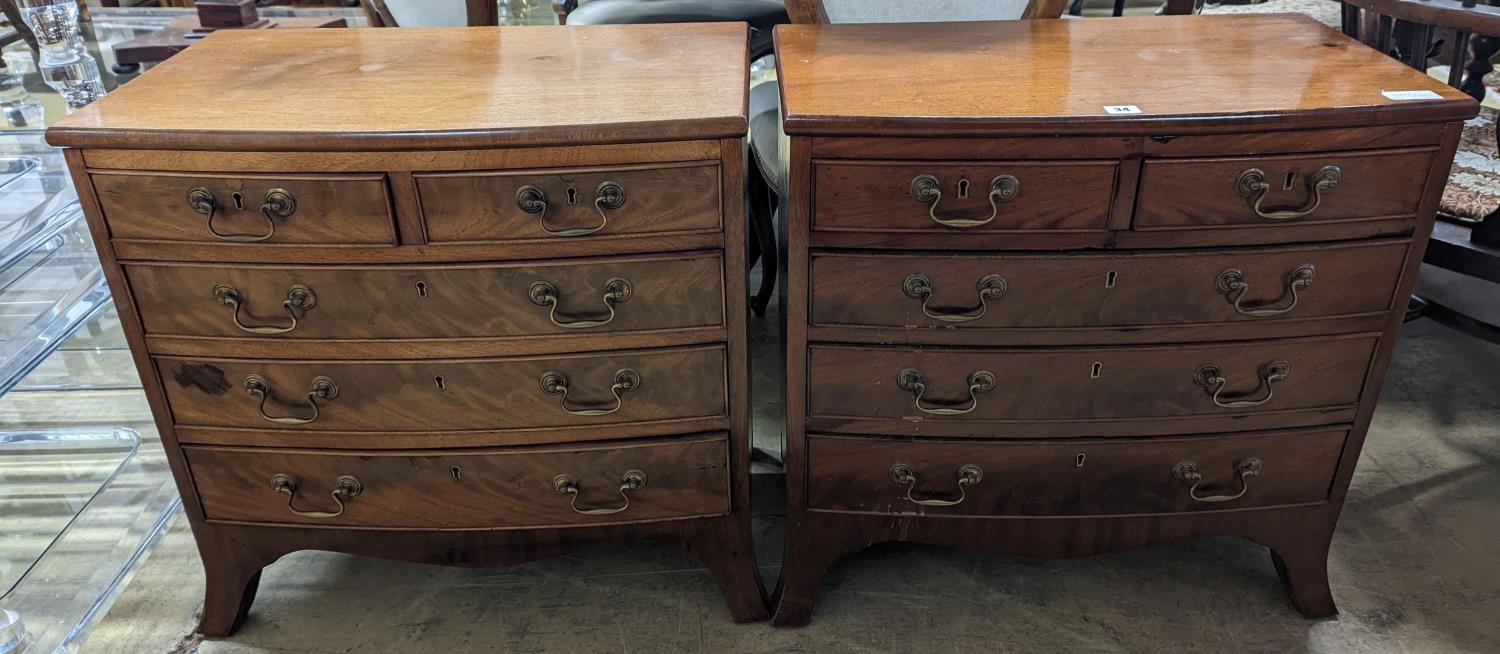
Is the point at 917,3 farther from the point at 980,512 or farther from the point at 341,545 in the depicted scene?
the point at 341,545

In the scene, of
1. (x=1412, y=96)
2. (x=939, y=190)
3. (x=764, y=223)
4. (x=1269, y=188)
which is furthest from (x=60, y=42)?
(x=1412, y=96)

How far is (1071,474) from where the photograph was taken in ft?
4.93

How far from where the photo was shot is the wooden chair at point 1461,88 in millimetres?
1757

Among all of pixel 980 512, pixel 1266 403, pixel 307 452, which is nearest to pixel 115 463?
pixel 307 452

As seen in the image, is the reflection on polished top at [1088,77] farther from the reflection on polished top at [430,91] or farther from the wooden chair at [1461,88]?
the wooden chair at [1461,88]

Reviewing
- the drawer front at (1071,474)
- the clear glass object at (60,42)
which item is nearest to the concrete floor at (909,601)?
the drawer front at (1071,474)

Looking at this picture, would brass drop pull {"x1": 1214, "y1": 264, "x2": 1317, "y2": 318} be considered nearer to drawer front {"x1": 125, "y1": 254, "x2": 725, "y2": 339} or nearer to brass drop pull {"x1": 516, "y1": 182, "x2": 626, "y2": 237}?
drawer front {"x1": 125, "y1": 254, "x2": 725, "y2": 339}

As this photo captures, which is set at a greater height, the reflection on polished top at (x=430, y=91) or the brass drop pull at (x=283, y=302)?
the reflection on polished top at (x=430, y=91)

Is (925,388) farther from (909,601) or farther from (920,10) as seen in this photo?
(920,10)

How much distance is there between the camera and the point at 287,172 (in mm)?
1234

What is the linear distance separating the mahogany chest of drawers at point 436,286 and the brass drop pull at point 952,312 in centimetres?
22

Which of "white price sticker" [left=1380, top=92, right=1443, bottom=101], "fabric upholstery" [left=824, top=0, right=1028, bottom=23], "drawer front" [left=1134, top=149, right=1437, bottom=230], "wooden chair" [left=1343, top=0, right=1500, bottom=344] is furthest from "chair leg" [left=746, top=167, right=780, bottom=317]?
"wooden chair" [left=1343, top=0, right=1500, bottom=344]

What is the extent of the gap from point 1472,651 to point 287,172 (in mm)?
1777

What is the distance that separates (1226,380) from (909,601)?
0.60 meters
